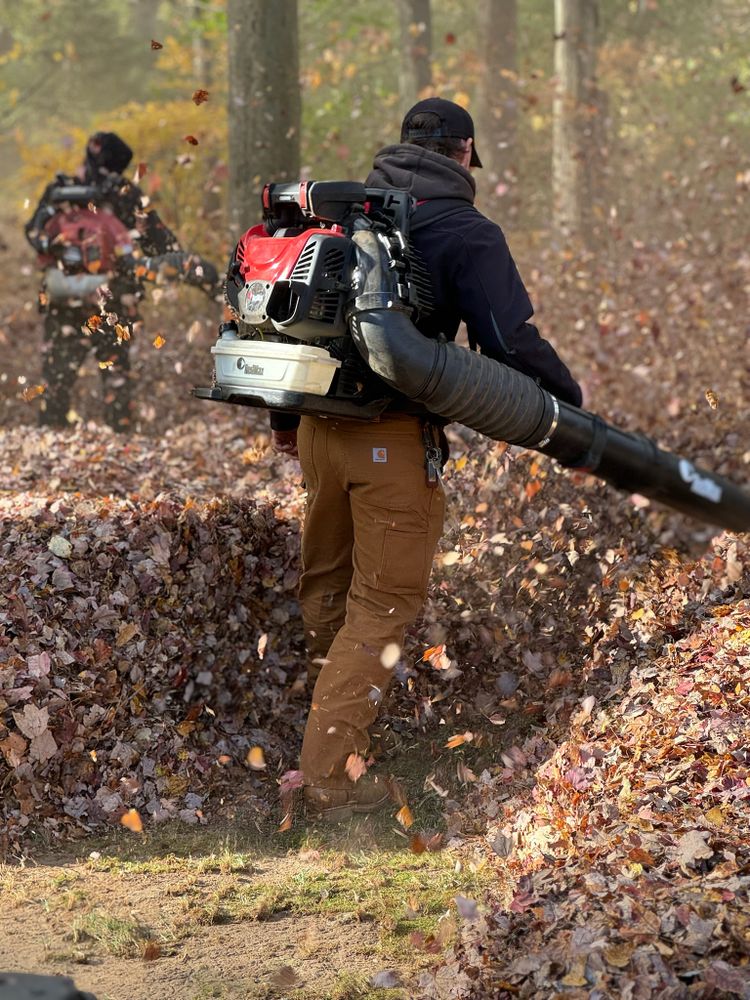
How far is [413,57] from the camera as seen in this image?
17062 millimetres

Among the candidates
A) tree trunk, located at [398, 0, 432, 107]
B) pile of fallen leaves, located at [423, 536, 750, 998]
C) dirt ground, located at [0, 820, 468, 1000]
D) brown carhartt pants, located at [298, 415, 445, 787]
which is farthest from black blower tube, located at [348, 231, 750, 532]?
tree trunk, located at [398, 0, 432, 107]

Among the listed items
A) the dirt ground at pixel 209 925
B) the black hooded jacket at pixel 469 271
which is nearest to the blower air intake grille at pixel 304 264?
the black hooded jacket at pixel 469 271

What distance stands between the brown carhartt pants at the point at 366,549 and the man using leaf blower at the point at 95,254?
Answer: 13.5ft

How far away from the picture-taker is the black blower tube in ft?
12.8

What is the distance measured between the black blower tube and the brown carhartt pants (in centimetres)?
41

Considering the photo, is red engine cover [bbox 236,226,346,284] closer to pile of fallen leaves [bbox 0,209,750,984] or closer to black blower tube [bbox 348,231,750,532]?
black blower tube [bbox 348,231,750,532]

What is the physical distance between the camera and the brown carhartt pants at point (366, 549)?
4410 millimetres

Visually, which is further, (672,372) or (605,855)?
(672,372)

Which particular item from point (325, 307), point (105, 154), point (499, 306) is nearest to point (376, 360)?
point (325, 307)

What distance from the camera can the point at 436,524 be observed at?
15.0ft

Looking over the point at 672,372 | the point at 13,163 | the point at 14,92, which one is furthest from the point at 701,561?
the point at 13,163

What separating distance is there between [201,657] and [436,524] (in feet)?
4.50

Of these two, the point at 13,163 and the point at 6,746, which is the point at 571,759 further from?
the point at 13,163

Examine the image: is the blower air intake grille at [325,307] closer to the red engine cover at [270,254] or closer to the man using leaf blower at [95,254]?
the red engine cover at [270,254]
